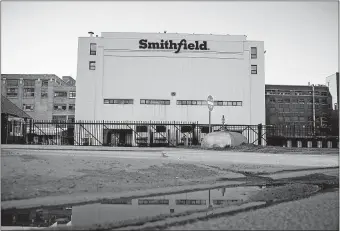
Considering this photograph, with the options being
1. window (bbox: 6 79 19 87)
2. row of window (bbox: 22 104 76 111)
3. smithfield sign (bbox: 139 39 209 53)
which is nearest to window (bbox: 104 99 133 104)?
smithfield sign (bbox: 139 39 209 53)

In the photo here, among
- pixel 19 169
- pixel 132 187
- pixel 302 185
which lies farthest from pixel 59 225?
pixel 302 185

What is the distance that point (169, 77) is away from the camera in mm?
36500

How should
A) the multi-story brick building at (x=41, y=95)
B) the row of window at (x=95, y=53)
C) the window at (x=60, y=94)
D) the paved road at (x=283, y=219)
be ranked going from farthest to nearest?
the window at (x=60, y=94) < the multi-story brick building at (x=41, y=95) < the row of window at (x=95, y=53) < the paved road at (x=283, y=219)

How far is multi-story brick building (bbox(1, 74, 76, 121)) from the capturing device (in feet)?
224

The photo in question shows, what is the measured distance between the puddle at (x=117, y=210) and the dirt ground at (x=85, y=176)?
2.40 ft

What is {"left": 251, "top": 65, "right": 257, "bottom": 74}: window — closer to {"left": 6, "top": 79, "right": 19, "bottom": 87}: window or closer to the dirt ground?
the dirt ground

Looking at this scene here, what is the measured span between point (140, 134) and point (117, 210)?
2972 centimetres

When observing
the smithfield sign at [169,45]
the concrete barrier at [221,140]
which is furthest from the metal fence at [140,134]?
the smithfield sign at [169,45]

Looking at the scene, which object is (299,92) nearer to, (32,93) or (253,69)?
(253,69)

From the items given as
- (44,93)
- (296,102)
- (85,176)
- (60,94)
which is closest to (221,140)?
(85,176)

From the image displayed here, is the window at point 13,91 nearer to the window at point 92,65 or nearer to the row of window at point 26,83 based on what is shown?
the row of window at point 26,83

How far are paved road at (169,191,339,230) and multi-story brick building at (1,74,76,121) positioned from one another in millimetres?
67865

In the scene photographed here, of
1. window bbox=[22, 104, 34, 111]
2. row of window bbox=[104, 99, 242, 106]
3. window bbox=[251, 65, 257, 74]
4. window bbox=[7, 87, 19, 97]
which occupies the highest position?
window bbox=[7, 87, 19, 97]

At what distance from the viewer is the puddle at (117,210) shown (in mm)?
3346
